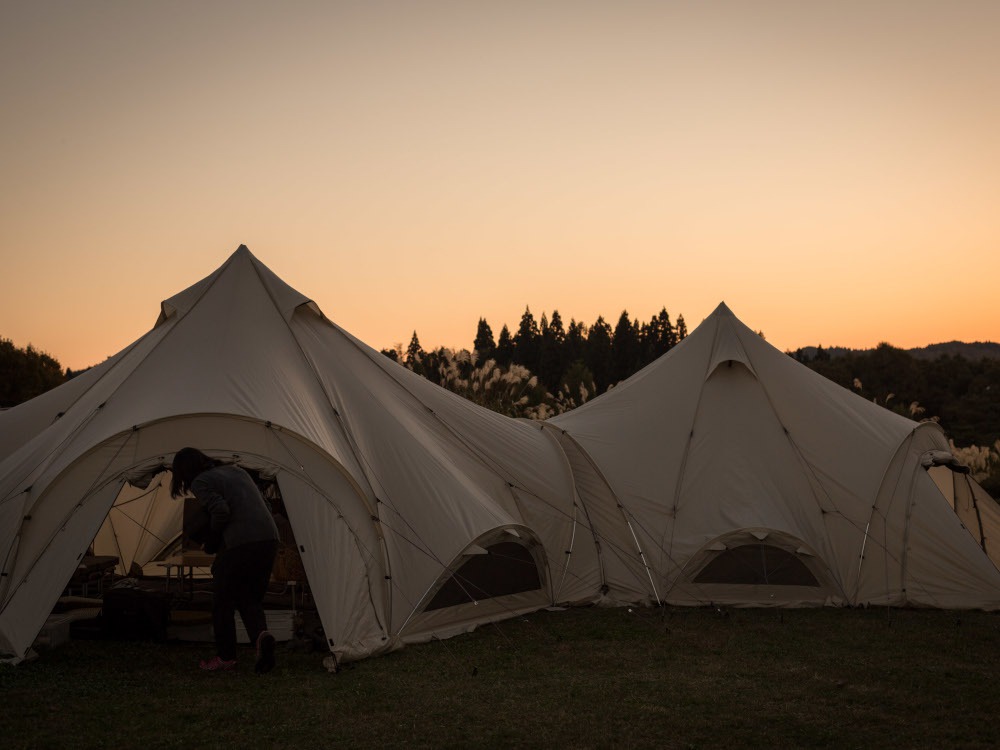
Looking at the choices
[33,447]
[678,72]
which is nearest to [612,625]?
[33,447]

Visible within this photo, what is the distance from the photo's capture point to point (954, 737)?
6.09 metres

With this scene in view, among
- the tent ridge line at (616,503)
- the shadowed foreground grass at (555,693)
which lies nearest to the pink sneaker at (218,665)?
the shadowed foreground grass at (555,693)

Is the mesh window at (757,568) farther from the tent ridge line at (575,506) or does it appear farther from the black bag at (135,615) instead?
the black bag at (135,615)

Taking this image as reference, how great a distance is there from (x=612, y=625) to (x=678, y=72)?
986 cm

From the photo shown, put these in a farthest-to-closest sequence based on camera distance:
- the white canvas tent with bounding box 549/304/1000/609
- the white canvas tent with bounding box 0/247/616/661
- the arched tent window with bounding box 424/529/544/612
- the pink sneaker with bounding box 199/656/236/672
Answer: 1. the white canvas tent with bounding box 549/304/1000/609
2. the arched tent window with bounding box 424/529/544/612
3. the white canvas tent with bounding box 0/247/616/661
4. the pink sneaker with bounding box 199/656/236/672

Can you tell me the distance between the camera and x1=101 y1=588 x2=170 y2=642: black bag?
9.27 m

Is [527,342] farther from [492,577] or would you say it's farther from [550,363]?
[492,577]

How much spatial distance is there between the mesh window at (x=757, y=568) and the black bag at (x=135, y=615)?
237 inches

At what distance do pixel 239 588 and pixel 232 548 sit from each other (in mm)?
353

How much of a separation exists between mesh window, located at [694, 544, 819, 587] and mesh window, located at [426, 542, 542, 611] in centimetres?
215

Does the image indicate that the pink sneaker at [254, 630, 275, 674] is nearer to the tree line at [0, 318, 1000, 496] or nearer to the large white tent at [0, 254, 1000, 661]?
the large white tent at [0, 254, 1000, 661]

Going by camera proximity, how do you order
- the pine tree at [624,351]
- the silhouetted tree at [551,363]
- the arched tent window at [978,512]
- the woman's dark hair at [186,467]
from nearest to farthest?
the woman's dark hair at [186,467], the arched tent window at [978,512], the silhouetted tree at [551,363], the pine tree at [624,351]

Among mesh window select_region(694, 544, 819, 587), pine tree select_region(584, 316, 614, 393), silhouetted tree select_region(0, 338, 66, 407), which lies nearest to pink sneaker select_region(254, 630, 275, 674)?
mesh window select_region(694, 544, 819, 587)

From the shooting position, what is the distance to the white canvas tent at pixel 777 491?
11.1m
